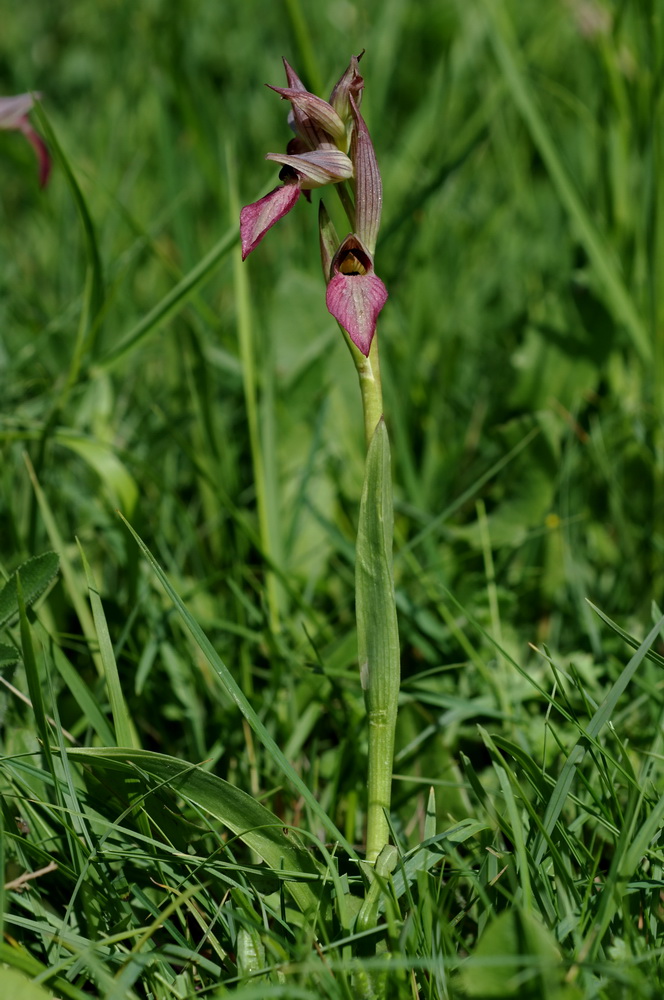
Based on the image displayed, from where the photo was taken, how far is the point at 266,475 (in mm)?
2045

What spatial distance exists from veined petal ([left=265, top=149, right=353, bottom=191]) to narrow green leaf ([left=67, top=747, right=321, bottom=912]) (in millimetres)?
838

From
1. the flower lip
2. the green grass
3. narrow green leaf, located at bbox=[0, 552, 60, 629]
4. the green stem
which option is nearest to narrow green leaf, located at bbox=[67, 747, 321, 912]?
the green grass

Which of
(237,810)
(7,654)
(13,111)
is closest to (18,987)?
(237,810)

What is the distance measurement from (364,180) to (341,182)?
7 cm

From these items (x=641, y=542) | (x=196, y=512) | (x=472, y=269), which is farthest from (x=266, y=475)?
(x=472, y=269)

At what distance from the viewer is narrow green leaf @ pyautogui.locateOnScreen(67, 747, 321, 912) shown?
125 cm

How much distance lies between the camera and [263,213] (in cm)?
121

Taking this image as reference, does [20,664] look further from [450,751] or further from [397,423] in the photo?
[397,423]

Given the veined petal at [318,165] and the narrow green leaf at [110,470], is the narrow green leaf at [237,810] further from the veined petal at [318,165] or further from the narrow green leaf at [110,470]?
the veined petal at [318,165]

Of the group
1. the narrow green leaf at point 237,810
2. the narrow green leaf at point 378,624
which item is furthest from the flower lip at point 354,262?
the narrow green leaf at point 237,810

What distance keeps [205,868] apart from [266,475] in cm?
98

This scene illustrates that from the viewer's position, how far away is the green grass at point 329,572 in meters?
1.22

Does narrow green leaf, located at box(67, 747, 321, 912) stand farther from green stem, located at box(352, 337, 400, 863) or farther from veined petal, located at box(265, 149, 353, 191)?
veined petal, located at box(265, 149, 353, 191)

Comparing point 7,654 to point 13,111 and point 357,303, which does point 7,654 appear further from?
point 13,111
